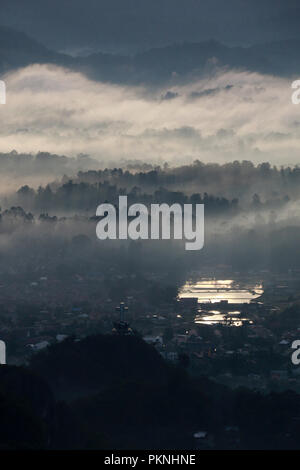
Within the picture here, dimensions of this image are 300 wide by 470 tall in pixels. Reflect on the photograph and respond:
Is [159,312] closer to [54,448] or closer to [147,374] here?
[147,374]

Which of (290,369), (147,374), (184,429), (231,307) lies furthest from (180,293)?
(184,429)

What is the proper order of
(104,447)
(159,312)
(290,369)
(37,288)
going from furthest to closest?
(37,288), (159,312), (290,369), (104,447)


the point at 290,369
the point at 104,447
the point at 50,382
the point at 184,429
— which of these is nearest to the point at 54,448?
the point at 104,447

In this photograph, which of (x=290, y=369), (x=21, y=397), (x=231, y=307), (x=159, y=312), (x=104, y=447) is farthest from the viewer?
(x=231, y=307)

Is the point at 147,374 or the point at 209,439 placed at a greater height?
the point at 147,374

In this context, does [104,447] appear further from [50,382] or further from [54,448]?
[50,382]

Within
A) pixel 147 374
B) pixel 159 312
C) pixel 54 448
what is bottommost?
pixel 54 448

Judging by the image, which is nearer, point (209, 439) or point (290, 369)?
point (209, 439)
